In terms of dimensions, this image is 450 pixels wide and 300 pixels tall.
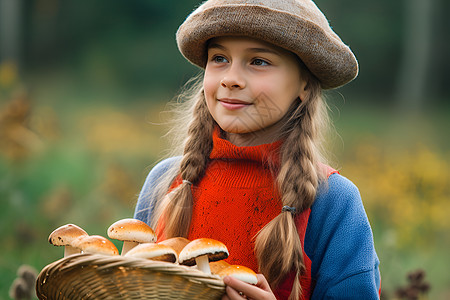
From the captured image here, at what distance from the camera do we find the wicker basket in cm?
155

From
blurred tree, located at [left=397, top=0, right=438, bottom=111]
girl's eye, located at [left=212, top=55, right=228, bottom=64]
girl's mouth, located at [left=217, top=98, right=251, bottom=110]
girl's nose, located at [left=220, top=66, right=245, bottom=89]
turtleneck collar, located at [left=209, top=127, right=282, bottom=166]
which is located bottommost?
turtleneck collar, located at [left=209, top=127, right=282, bottom=166]

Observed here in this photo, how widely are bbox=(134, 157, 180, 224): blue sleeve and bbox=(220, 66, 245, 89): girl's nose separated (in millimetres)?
581

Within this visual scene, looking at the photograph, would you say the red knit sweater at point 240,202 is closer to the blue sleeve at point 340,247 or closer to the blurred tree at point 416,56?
the blue sleeve at point 340,247

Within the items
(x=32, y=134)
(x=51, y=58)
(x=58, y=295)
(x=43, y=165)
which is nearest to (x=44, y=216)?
(x=32, y=134)

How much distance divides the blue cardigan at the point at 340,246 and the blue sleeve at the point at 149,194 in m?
0.75

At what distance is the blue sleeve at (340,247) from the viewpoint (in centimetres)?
197

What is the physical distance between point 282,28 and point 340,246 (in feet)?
2.76

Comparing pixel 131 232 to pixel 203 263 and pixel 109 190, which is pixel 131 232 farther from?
pixel 109 190

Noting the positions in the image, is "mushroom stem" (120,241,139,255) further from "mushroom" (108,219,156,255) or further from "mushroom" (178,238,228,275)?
"mushroom" (178,238,228,275)

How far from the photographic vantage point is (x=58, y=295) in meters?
1.69

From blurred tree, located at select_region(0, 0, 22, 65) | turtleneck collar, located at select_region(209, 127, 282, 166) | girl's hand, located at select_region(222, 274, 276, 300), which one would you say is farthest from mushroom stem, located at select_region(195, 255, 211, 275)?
blurred tree, located at select_region(0, 0, 22, 65)

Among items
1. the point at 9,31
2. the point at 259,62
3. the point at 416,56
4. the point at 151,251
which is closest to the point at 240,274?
the point at 151,251

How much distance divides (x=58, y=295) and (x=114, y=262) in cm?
28

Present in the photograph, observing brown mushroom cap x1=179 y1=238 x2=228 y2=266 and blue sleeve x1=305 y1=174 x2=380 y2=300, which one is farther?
blue sleeve x1=305 y1=174 x2=380 y2=300
